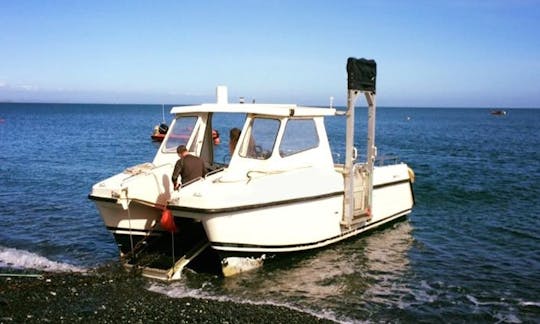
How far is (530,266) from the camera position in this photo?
12.3m

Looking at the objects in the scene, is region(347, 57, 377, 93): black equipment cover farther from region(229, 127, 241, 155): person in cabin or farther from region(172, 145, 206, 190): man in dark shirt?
region(172, 145, 206, 190): man in dark shirt

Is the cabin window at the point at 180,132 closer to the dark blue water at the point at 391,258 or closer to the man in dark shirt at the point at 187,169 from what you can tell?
the man in dark shirt at the point at 187,169

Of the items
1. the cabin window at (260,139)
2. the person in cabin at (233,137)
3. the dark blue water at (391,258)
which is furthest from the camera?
the person in cabin at (233,137)

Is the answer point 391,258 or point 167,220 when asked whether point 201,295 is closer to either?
point 167,220

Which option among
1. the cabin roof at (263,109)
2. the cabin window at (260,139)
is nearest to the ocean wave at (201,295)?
the cabin window at (260,139)

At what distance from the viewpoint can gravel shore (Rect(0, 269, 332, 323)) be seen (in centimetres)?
818

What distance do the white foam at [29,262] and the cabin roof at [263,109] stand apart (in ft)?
13.5

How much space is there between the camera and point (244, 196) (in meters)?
10.2

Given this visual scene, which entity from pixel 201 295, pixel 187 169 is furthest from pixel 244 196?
pixel 201 295

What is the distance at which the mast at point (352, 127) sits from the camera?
12.5 metres

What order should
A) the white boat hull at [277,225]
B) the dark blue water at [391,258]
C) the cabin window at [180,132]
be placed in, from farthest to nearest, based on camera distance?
the cabin window at [180,132] → the white boat hull at [277,225] → the dark blue water at [391,258]

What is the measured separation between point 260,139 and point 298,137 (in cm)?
88

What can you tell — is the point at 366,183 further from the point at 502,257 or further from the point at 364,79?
the point at 502,257

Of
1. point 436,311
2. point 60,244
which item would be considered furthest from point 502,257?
point 60,244
